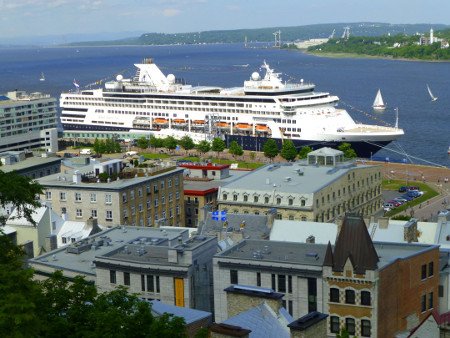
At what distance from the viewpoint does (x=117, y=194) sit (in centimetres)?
5909

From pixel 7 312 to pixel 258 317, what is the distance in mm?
11229

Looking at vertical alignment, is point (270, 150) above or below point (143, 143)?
above

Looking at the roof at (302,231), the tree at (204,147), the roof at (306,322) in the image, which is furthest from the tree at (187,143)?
the roof at (306,322)

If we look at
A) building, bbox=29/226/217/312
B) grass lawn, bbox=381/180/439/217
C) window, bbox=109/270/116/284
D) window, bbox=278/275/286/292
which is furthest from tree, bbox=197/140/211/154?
window, bbox=278/275/286/292

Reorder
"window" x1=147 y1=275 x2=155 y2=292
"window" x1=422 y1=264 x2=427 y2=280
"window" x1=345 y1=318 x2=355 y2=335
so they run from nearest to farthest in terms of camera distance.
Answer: "window" x1=345 y1=318 x2=355 y2=335 < "window" x1=422 y1=264 x2=427 y2=280 < "window" x1=147 y1=275 x2=155 y2=292

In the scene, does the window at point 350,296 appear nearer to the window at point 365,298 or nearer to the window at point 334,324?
the window at point 365,298

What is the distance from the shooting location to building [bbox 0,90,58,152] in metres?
124

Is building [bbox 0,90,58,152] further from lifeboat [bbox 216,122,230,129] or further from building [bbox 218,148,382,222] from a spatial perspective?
building [bbox 218,148,382,222]

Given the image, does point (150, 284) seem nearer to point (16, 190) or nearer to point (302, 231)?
point (302, 231)

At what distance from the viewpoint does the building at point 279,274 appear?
35.7 m

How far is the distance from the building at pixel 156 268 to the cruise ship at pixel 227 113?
8750cm

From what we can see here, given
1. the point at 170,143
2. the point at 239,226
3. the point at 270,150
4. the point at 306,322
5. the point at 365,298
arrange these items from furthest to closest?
the point at 170,143 → the point at 270,150 → the point at 239,226 → the point at 365,298 → the point at 306,322

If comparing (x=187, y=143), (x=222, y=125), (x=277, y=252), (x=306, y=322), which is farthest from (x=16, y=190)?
(x=222, y=125)

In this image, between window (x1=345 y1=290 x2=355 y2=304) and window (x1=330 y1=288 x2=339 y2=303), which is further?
window (x1=330 y1=288 x2=339 y2=303)
